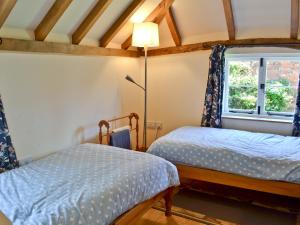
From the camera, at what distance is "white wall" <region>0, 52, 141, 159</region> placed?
2842 mm

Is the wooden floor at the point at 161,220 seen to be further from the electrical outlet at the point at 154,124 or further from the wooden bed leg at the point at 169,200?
the electrical outlet at the point at 154,124

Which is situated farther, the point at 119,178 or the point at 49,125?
the point at 49,125

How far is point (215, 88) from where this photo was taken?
12.9ft

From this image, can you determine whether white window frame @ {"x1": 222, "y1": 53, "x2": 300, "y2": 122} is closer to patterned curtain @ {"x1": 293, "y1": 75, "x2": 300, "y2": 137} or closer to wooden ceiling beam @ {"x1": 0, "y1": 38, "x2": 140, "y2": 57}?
patterned curtain @ {"x1": 293, "y1": 75, "x2": 300, "y2": 137}

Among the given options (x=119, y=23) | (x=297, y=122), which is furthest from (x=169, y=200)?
(x=119, y=23)

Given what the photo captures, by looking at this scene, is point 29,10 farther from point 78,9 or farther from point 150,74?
point 150,74

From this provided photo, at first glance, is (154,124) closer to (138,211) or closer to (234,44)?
(234,44)

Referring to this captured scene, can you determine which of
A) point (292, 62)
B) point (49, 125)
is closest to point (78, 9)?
point (49, 125)

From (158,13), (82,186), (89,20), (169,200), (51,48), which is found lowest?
(169,200)

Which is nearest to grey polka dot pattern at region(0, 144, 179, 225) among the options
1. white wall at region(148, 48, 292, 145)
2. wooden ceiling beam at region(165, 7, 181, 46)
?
white wall at region(148, 48, 292, 145)

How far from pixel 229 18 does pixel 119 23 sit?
4.36ft

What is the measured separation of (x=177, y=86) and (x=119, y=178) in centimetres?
243

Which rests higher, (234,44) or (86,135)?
(234,44)

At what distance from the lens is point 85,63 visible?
11.8ft
